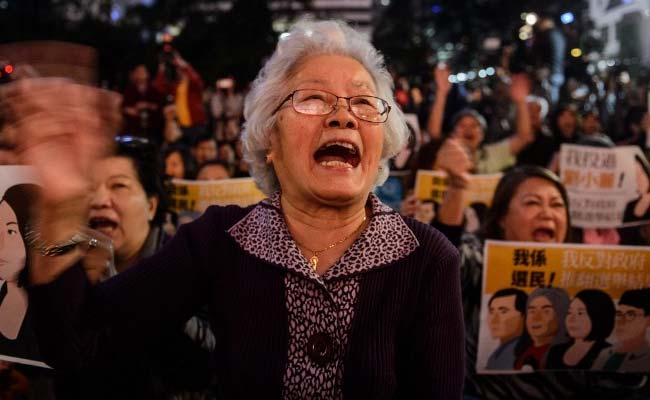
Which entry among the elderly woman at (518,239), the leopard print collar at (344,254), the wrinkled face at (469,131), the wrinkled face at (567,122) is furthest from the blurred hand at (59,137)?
the wrinkled face at (567,122)

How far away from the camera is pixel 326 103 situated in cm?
200

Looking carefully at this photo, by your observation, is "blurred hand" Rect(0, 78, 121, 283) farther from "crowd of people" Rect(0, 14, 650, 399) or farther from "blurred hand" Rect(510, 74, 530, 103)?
"blurred hand" Rect(510, 74, 530, 103)

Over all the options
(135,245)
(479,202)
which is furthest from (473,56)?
(135,245)

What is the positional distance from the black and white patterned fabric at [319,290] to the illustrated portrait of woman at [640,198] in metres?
2.78

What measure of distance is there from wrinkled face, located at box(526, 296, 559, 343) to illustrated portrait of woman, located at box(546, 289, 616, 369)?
60 millimetres

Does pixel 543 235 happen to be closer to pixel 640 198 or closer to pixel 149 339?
pixel 640 198

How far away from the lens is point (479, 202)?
462 cm

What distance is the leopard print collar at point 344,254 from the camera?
1.88 m

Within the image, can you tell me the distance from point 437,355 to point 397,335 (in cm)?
11

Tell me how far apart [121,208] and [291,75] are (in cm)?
122

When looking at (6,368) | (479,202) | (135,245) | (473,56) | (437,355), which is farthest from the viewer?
(473,56)

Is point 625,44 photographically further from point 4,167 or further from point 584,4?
point 4,167

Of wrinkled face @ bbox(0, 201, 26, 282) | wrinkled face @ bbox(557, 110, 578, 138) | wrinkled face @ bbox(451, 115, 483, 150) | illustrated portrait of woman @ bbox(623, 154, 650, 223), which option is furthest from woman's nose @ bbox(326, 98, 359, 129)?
wrinkled face @ bbox(557, 110, 578, 138)

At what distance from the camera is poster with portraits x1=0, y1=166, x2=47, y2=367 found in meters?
2.17
